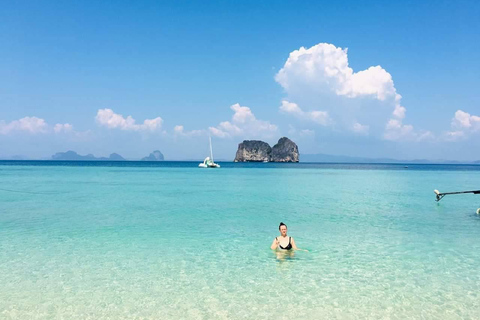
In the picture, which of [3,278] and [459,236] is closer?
[3,278]

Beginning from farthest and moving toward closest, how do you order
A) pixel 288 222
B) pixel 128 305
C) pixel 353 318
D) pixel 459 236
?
pixel 288 222 < pixel 459 236 < pixel 128 305 < pixel 353 318

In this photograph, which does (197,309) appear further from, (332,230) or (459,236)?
(459,236)

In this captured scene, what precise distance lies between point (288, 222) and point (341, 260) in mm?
8513

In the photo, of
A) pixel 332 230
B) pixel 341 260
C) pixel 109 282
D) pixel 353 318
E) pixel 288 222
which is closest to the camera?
pixel 353 318

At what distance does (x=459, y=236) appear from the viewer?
17.6 m

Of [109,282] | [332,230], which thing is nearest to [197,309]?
[109,282]

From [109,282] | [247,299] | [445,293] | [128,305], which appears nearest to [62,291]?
[109,282]

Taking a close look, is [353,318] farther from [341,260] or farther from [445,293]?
[341,260]

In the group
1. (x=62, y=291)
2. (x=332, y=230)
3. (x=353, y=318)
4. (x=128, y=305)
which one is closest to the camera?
(x=353, y=318)

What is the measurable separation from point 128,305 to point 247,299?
2.98 metres

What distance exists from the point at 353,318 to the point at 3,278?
32.5 feet

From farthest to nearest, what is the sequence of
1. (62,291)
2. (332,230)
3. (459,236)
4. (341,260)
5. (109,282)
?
(332,230), (459,236), (341,260), (109,282), (62,291)

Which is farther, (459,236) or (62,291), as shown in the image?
(459,236)

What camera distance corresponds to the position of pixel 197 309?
8930 mm
